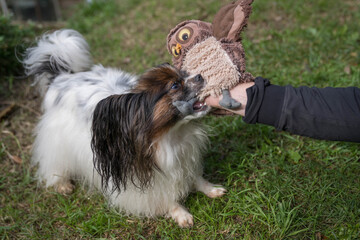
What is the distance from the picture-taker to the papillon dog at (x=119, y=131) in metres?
1.88

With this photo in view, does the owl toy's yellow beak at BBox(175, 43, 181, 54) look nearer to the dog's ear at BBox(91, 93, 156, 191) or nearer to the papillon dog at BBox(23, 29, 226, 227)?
the papillon dog at BBox(23, 29, 226, 227)

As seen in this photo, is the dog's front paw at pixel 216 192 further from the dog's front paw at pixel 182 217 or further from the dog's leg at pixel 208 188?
the dog's front paw at pixel 182 217

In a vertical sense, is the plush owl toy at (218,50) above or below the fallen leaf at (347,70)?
above

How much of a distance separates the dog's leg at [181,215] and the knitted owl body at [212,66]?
101 cm

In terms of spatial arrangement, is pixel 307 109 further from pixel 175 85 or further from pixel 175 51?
pixel 175 51

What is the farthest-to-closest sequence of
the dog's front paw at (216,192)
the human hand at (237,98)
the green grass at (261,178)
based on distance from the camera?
1. the dog's front paw at (216,192)
2. the green grass at (261,178)
3. the human hand at (237,98)

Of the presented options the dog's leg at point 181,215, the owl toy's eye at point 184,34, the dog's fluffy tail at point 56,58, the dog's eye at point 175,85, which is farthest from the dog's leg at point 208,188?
the dog's fluffy tail at point 56,58

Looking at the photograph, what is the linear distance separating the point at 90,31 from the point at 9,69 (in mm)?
A: 1585

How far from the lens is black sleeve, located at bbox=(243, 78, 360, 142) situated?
A: 1.64 m

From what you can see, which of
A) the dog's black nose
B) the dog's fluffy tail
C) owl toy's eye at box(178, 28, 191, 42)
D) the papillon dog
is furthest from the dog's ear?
the dog's fluffy tail

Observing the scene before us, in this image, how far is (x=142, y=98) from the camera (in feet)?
6.15

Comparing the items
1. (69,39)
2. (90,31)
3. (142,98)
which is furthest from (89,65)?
(90,31)

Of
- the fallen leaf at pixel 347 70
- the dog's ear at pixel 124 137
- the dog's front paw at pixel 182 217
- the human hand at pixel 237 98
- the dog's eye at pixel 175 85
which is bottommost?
the dog's front paw at pixel 182 217

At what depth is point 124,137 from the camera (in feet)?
6.39
